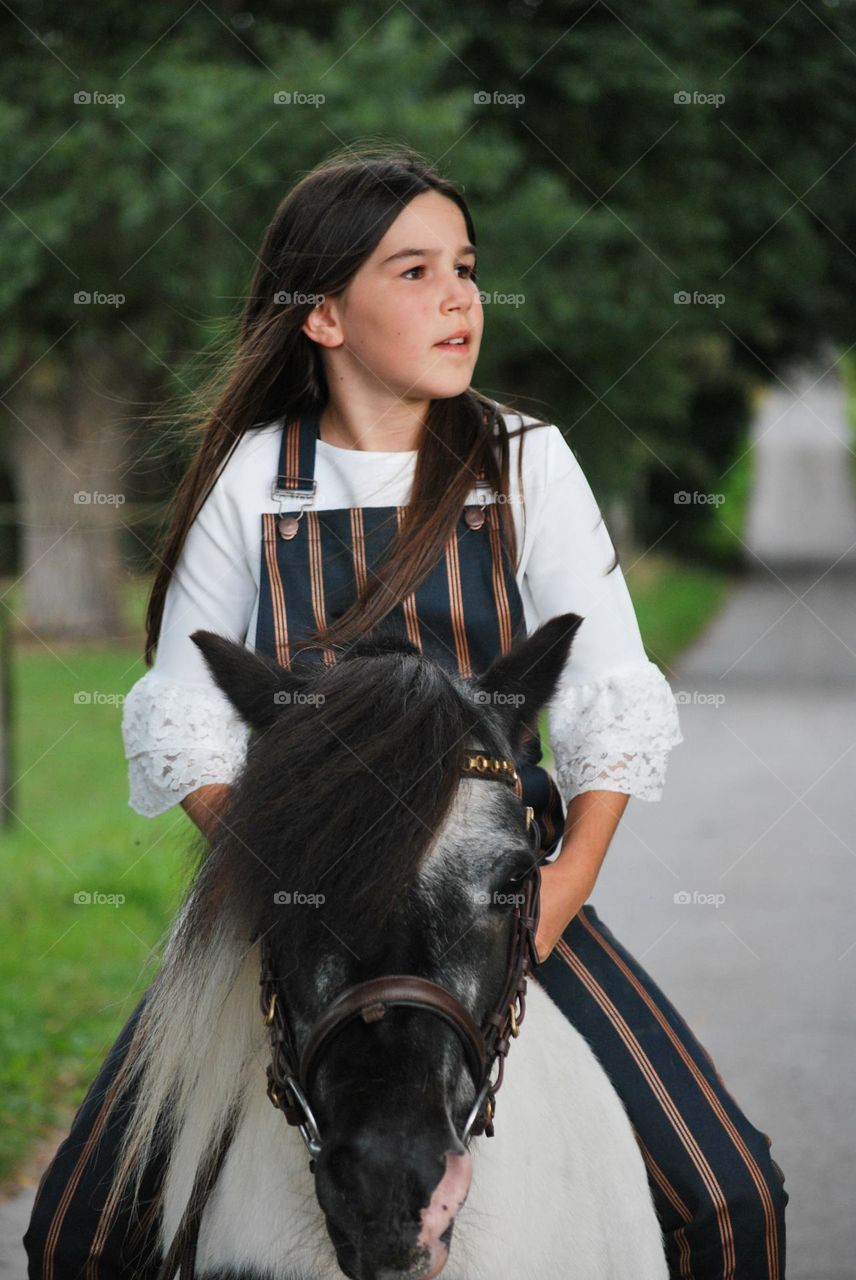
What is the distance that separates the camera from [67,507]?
A: 18266 millimetres

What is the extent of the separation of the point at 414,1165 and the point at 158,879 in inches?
266

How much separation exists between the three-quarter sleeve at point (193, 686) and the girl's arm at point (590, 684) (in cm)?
55

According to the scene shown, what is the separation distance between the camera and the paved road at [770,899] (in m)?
5.53

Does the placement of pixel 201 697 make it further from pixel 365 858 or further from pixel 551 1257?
pixel 551 1257

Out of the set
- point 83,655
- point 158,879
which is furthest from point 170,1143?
point 83,655

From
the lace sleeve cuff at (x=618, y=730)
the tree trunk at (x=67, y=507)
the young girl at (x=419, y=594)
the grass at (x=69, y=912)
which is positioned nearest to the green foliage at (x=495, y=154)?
the tree trunk at (x=67, y=507)

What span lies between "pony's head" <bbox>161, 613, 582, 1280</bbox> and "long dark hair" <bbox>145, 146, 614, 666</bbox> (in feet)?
1.13

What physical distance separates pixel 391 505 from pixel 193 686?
0.48m

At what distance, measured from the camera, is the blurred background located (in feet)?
23.1
